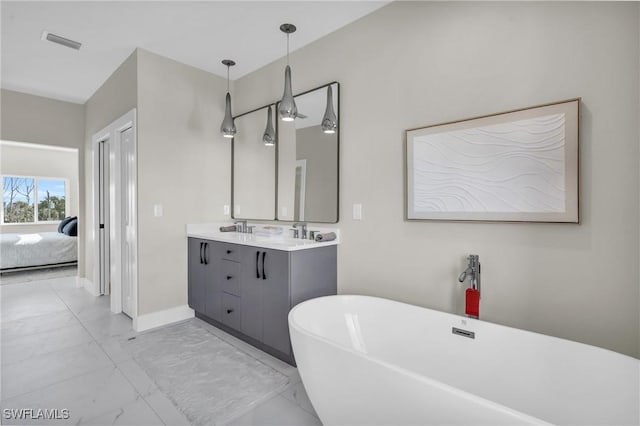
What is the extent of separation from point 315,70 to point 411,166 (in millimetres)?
1309

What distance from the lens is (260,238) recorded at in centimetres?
304

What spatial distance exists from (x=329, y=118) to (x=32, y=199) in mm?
7395

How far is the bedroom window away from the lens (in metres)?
6.38

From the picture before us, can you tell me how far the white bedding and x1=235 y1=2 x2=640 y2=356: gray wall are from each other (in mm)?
5515

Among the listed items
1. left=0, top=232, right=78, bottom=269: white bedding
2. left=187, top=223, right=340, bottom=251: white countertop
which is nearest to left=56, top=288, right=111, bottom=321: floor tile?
left=187, top=223, right=340, bottom=251: white countertop

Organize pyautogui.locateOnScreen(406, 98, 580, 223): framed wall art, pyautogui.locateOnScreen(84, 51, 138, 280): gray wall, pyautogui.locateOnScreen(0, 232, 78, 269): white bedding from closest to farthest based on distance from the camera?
1. pyautogui.locateOnScreen(406, 98, 580, 223): framed wall art
2. pyautogui.locateOnScreen(84, 51, 138, 280): gray wall
3. pyautogui.locateOnScreen(0, 232, 78, 269): white bedding

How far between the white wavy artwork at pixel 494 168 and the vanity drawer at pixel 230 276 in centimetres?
158

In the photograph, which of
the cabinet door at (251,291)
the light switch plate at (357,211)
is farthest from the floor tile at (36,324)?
the light switch plate at (357,211)

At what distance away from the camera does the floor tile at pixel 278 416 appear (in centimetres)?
171

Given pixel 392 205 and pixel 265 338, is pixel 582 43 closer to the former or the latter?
pixel 392 205

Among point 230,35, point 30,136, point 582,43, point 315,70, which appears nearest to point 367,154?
point 315,70

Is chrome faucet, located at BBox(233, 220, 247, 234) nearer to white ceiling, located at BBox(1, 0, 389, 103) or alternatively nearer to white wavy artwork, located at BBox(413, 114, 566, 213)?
white ceiling, located at BBox(1, 0, 389, 103)

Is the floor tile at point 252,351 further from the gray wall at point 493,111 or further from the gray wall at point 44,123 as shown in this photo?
the gray wall at point 44,123

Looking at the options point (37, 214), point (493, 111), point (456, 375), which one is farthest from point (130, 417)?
point (37, 214)
